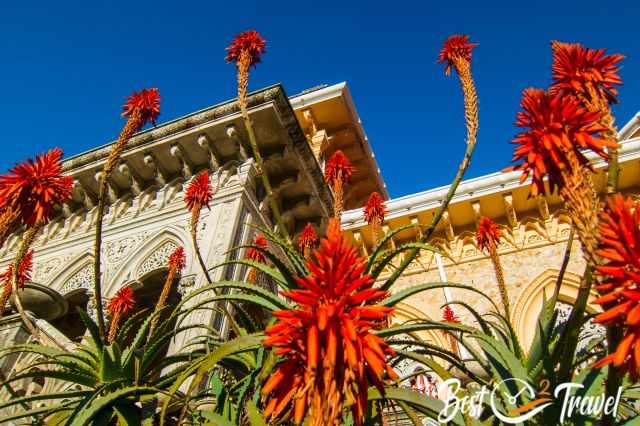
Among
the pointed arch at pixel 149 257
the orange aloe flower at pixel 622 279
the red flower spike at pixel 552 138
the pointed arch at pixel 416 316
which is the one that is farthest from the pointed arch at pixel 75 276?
the orange aloe flower at pixel 622 279

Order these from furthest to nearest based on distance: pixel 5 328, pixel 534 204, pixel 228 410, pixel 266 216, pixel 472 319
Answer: pixel 534 204 < pixel 472 319 < pixel 266 216 < pixel 5 328 < pixel 228 410

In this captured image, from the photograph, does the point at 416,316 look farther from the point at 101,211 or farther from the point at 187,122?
the point at 101,211

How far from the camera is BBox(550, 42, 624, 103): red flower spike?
2.02m

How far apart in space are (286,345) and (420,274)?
8.76 meters

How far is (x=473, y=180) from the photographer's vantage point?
9719 mm

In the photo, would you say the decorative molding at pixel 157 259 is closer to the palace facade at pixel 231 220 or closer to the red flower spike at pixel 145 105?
the palace facade at pixel 231 220

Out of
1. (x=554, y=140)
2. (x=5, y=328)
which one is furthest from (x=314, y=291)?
(x=5, y=328)

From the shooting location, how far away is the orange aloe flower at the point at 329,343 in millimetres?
1223

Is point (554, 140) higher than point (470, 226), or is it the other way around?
point (554, 140)

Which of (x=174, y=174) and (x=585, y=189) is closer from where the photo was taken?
(x=585, y=189)

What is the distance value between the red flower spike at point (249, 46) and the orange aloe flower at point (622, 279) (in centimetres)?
272

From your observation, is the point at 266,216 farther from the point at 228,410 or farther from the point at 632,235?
the point at 632,235

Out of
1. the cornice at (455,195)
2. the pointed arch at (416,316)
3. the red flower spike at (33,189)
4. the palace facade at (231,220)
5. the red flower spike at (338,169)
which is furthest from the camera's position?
the cornice at (455,195)

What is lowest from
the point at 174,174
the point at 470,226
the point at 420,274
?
the point at 420,274
